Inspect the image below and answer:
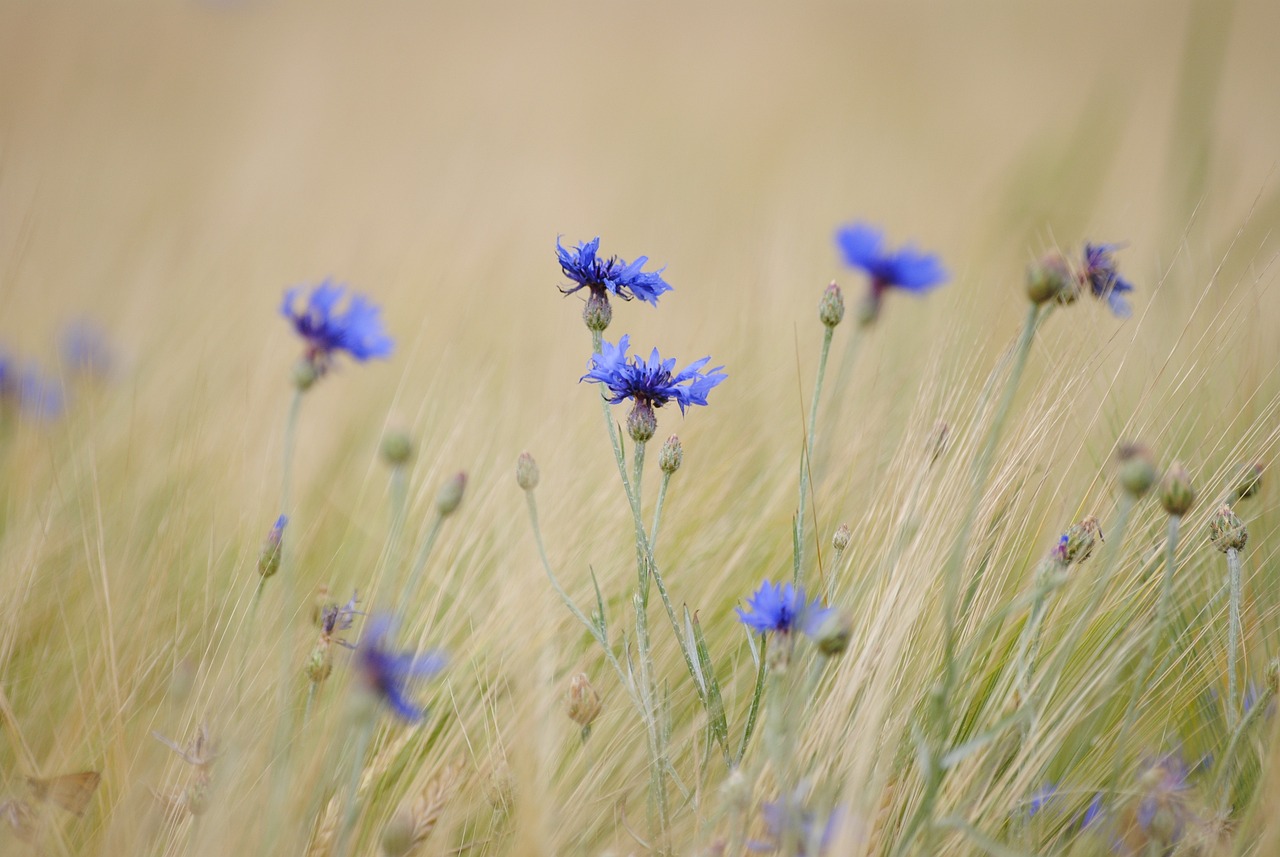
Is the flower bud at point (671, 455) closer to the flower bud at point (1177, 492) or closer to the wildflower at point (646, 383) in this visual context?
the wildflower at point (646, 383)

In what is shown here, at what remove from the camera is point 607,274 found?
0.91m

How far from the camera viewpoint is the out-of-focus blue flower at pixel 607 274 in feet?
2.95

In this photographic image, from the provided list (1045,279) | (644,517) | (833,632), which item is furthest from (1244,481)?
(644,517)

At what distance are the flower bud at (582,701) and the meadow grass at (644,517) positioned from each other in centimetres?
2

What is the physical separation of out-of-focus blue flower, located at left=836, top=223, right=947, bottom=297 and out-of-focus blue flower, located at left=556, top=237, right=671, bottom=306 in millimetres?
207

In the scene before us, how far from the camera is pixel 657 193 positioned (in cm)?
301

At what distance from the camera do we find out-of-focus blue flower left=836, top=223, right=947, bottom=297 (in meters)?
0.92

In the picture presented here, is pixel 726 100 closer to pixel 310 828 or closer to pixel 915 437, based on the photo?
pixel 915 437

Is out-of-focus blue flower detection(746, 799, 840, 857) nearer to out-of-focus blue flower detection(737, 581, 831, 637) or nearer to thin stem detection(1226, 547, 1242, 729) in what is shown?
out-of-focus blue flower detection(737, 581, 831, 637)

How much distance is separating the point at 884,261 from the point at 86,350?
5.02 ft

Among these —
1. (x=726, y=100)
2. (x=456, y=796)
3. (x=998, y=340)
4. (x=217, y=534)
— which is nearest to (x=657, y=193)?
(x=726, y=100)

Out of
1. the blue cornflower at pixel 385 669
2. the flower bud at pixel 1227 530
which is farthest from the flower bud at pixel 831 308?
the blue cornflower at pixel 385 669

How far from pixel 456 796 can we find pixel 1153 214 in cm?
242

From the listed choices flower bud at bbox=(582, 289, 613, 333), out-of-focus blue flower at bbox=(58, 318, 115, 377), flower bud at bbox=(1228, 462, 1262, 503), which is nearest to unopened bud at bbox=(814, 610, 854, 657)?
flower bud at bbox=(582, 289, 613, 333)
